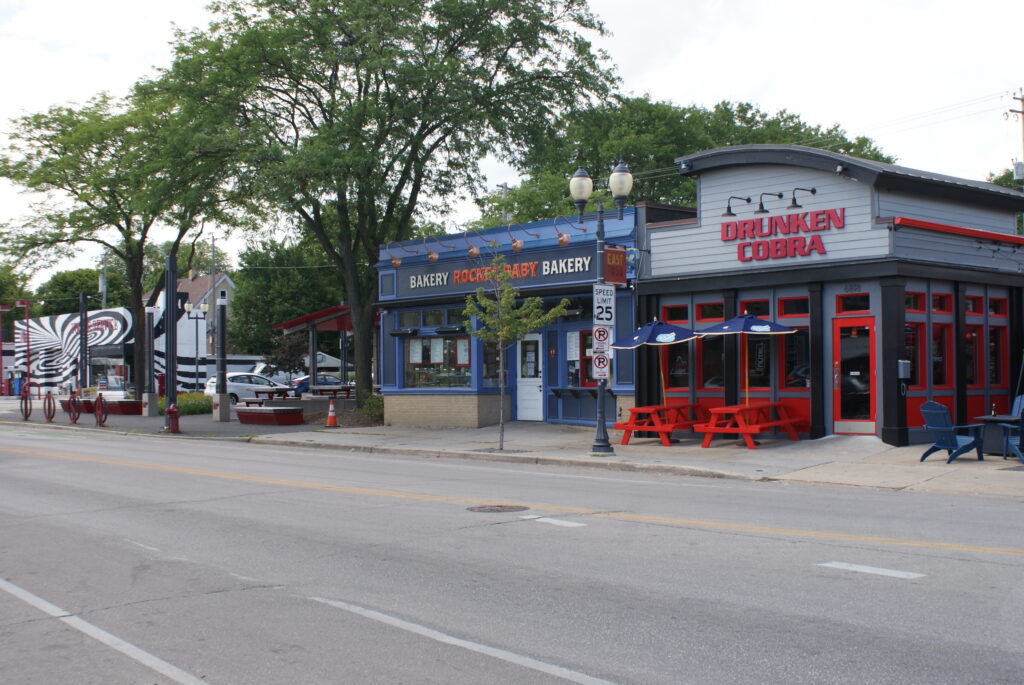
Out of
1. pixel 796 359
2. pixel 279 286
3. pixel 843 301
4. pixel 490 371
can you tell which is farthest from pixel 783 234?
pixel 279 286

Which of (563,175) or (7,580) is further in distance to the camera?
(563,175)

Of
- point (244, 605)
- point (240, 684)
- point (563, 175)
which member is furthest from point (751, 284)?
point (563, 175)

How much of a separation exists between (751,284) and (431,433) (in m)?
9.19

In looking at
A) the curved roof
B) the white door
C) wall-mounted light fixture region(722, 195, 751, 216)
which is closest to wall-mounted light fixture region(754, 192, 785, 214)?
wall-mounted light fixture region(722, 195, 751, 216)

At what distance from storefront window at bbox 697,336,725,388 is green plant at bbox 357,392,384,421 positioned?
11.8 m

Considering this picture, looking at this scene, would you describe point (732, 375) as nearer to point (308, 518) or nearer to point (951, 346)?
point (951, 346)

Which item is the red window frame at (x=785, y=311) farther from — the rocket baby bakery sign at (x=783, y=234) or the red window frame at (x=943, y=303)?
the red window frame at (x=943, y=303)

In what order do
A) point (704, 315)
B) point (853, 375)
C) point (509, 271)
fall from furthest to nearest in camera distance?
point (509, 271), point (704, 315), point (853, 375)

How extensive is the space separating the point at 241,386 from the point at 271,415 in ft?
49.3

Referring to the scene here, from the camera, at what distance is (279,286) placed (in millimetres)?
64250

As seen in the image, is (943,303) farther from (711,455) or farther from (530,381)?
(530,381)

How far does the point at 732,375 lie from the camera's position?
20.0m

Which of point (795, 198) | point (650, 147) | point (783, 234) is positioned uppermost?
point (650, 147)

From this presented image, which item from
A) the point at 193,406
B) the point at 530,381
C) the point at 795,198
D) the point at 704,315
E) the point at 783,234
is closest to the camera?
the point at 795,198
